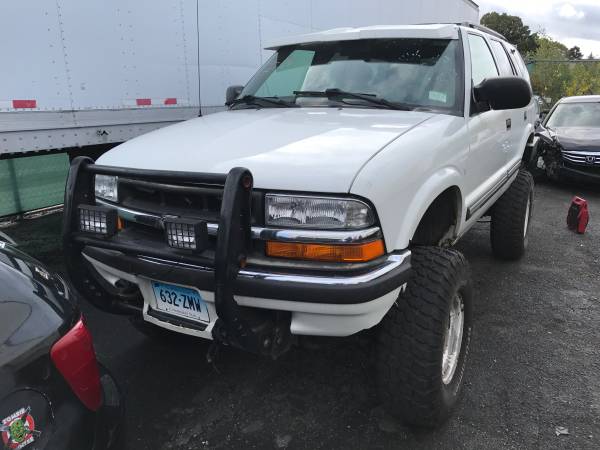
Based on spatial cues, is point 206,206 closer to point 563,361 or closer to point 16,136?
point 16,136

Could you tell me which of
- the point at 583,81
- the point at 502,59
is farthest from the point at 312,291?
the point at 583,81

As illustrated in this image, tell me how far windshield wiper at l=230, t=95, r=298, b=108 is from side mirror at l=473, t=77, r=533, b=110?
1191 millimetres

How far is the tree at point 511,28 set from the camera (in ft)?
160

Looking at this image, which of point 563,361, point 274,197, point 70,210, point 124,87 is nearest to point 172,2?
point 124,87

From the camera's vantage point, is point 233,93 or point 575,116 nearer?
point 233,93

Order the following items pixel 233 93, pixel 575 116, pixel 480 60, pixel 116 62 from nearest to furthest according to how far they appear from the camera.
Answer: pixel 480 60 → pixel 233 93 → pixel 116 62 → pixel 575 116

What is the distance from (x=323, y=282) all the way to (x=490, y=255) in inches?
143

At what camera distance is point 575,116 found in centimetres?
923

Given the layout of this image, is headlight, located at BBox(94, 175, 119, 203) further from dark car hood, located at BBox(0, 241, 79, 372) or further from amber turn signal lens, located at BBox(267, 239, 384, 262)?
amber turn signal lens, located at BBox(267, 239, 384, 262)

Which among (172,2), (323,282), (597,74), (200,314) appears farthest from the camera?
(597,74)

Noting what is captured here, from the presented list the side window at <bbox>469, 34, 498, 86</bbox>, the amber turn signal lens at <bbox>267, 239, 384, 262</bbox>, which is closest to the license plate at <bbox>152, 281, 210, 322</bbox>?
the amber turn signal lens at <bbox>267, 239, 384, 262</bbox>

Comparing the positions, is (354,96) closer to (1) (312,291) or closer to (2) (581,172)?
(1) (312,291)

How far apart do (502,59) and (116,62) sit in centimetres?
339

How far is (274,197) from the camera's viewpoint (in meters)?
1.99
